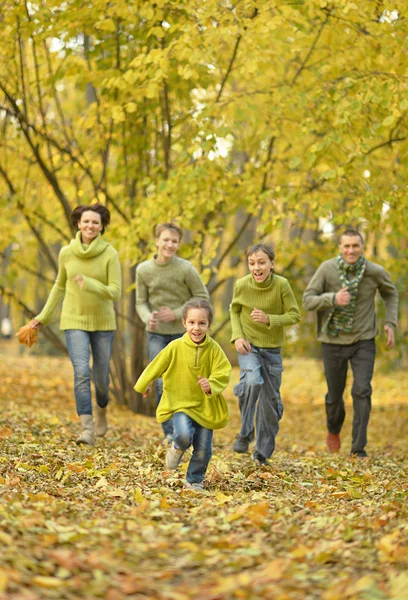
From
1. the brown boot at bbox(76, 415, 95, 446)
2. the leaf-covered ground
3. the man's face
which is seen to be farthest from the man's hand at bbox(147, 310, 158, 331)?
the man's face

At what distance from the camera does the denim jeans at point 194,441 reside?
5.53 meters

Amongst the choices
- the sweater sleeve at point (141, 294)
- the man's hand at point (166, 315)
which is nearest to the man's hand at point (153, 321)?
the man's hand at point (166, 315)

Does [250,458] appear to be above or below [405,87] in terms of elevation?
below

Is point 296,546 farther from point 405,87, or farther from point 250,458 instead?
point 405,87

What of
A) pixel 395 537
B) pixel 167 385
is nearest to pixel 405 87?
pixel 167 385

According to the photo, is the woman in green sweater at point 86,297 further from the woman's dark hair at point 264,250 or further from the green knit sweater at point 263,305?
the woman's dark hair at point 264,250

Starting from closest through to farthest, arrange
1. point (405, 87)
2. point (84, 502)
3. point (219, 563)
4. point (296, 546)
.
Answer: point (219, 563), point (296, 546), point (84, 502), point (405, 87)

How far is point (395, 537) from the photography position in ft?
13.5

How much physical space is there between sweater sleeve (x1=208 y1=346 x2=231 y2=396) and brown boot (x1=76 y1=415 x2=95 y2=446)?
2.16 metres

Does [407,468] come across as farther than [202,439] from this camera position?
Yes

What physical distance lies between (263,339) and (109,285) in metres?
1.50

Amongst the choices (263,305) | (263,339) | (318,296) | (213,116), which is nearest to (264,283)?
(263,305)

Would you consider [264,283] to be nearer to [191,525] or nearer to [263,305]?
[263,305]

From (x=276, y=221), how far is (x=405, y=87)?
1.86 meters
